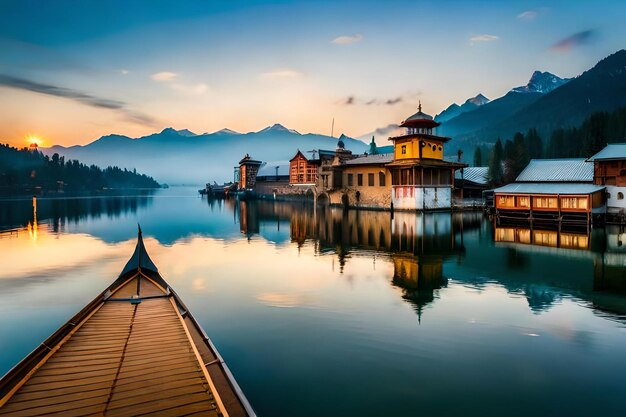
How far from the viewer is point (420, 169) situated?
5869 cm

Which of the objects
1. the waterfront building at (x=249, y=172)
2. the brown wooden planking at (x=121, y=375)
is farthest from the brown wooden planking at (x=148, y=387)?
the waterfront building at (x=249, y=172)

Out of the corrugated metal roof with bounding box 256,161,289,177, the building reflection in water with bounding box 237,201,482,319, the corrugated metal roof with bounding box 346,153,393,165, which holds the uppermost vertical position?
the corrugated metal roof with bounding box 256,161,289,177

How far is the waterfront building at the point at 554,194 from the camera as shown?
42.6 metres

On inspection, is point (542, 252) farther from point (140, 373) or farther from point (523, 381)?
point (140, 373)

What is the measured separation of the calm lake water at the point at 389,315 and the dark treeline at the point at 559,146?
4551 cm

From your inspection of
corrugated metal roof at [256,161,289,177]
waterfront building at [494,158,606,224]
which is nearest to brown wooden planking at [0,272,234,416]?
waterfront building at [494,158,606,224]

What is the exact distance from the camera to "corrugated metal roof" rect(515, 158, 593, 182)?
48438 millimetres

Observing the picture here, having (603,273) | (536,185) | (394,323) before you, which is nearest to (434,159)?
(536,185)

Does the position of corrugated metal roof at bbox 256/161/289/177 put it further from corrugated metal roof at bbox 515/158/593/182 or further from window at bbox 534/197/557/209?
window at bbox 534/197/557/209

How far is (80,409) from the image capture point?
6.80 m

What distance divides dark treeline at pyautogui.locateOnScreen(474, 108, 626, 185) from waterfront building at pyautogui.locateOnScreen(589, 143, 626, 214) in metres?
24.7

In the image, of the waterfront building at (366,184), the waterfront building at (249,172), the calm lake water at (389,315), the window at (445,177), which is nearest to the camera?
the calm lake water at (389,315)

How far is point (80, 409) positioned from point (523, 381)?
32.5 ft

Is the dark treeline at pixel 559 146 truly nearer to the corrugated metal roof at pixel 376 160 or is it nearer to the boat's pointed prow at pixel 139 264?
the corrugated metal roof at pixel 376 160
